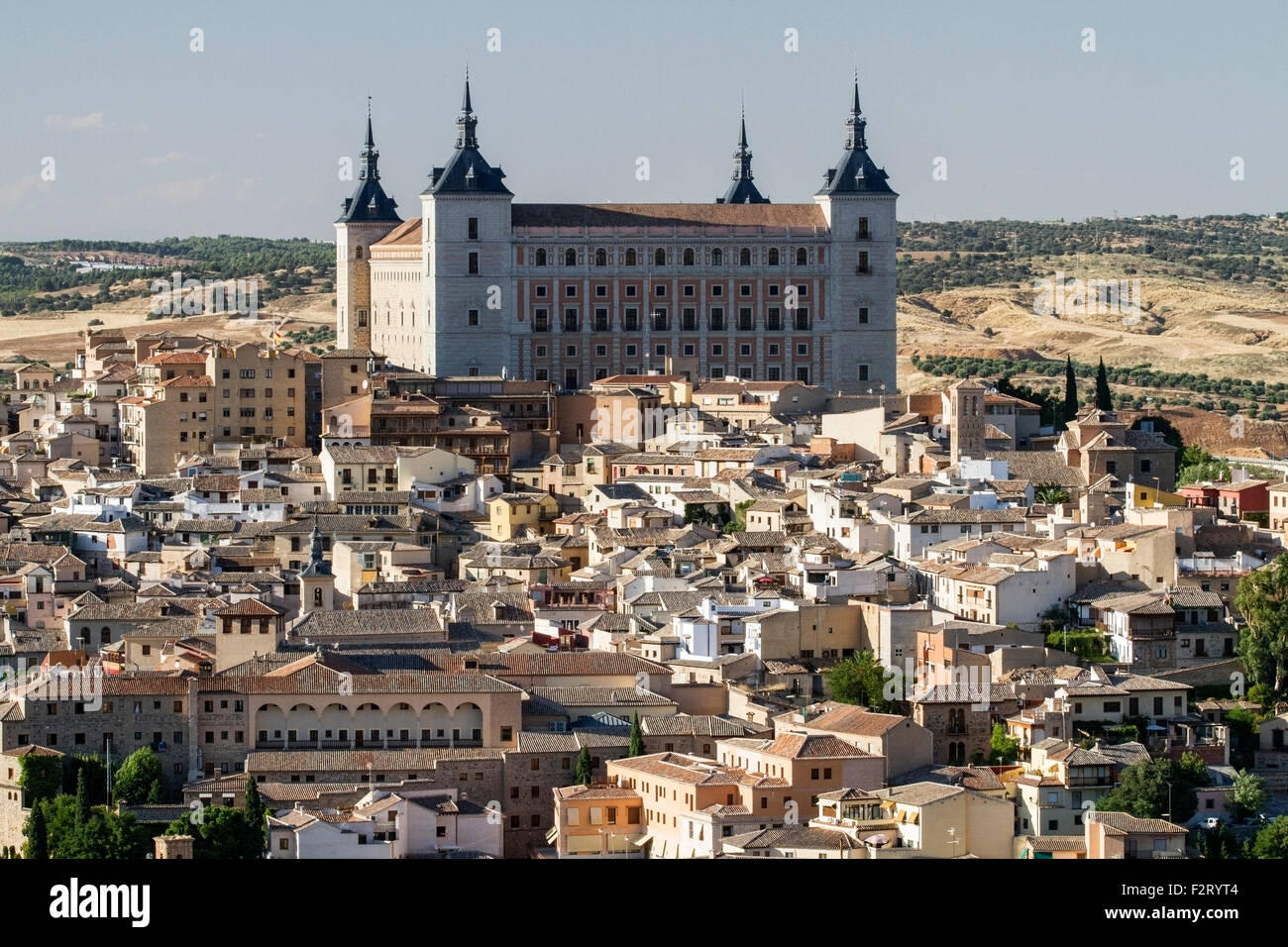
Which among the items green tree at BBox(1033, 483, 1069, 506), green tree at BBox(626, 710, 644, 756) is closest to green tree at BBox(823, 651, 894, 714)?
green tree at BBox(626, 710, 644, 756)

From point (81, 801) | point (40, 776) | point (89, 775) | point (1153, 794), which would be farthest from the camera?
point (89, 775)

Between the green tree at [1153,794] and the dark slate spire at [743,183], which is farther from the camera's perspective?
the dark slate spire at [743,183]

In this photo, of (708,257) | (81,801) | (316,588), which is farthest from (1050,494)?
(81,801)

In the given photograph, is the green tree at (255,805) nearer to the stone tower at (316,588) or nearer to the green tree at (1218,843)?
the green tree at (1218,843)

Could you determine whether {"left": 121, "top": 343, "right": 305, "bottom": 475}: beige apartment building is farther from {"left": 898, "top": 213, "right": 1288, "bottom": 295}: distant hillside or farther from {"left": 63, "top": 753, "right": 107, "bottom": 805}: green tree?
{"left": 898, "top": 213, "right": 1288, "bottom": 295}: distant hillside
